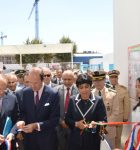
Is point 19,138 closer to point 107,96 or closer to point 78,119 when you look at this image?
point 78,119

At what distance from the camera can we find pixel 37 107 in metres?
4.46

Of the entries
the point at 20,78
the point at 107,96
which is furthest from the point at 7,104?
the point at 20,78

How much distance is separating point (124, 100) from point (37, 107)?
2.64m

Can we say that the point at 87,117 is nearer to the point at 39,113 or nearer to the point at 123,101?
the point at 39,113

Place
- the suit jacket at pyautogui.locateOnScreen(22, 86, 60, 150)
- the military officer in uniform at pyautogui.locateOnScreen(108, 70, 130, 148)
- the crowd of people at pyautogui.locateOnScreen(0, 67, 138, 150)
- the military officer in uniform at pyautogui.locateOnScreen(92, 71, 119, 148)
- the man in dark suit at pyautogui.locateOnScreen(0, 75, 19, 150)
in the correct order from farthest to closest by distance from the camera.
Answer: the military officer in uniform at pyautogui.locateOnScreen(108, 70, 130, 148) → the military officer in uniform at pyautogui.locateOnScreen(92, 71, 119, 148) → the suit jacket at pyautogui.locateOnScreen(22, 86, 60, 150) → the crowd of people at pyautogui.locateOnScreen(0, 67, 138, 150) → the man in dark suit at pyautogui.locateOnScreen(0, 75, 19, 150)

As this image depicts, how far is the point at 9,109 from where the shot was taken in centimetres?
429

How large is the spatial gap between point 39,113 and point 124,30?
3875mm

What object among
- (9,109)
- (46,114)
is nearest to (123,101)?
(46,114)

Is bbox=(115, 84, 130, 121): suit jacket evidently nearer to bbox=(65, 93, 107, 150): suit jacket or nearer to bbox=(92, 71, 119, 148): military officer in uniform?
bbox=(92, 71, 119, 148): military officer in uniform

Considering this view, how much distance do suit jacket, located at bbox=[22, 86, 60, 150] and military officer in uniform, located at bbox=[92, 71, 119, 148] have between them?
1.33 meters

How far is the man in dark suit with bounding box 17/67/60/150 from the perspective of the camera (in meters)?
4.37

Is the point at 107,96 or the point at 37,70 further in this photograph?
the point at 107,96

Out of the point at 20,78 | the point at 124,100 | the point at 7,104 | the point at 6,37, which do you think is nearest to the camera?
the point at 7,104

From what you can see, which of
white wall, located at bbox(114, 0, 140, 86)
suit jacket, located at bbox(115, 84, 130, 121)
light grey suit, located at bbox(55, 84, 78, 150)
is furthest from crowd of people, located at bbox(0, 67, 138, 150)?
white wall, located at bbox(114, 0, 140, 86)
